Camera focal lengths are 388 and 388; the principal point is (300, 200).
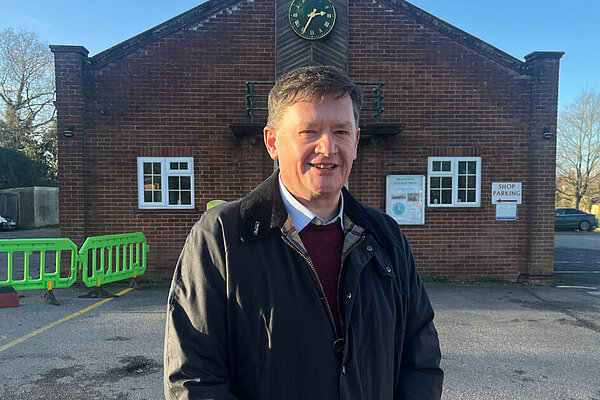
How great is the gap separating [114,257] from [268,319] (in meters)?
7.75

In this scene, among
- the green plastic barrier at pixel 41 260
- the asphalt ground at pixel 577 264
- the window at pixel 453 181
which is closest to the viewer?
the green plastic barrier at pixel 41 260

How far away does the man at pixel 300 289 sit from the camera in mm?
1454

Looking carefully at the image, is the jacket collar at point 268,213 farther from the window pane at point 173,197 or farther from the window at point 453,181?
the window at point 453,181

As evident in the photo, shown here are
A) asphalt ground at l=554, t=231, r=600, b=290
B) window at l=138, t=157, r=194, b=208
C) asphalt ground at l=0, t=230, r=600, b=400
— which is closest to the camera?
asphalt ground at l=0, t=230, r=600, b=400

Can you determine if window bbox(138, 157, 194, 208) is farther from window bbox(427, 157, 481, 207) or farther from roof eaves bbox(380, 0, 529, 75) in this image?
roof eaves bbox(380, 0, 529, 75)

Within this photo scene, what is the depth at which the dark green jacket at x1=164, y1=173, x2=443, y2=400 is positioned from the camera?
1449 millimetres

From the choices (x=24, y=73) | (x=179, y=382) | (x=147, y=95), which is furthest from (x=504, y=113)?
(x=24, y=73)

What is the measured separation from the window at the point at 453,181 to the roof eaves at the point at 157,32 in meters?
5.84

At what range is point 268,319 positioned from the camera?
4.84 feet

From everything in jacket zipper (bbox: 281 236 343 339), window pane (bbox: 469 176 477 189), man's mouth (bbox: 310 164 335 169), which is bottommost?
jacket zipper (bbox: 281 236 343 339)

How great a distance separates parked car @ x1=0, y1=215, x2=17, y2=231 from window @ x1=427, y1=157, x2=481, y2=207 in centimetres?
2480

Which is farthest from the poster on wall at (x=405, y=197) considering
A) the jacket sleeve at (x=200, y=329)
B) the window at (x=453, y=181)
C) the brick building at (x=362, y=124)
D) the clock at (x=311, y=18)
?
the jacket sleeve at (x=200, y=329)

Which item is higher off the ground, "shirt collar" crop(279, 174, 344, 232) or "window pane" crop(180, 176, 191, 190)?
"window pane" crop(180, 176, 191, 190)

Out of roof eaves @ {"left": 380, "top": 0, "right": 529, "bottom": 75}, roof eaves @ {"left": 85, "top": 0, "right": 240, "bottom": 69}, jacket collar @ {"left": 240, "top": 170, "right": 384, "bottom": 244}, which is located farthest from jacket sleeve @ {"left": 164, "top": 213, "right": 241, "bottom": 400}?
roof eaves @ {"left": 380, "top": 0, "right": 529, "bottom": 75}
